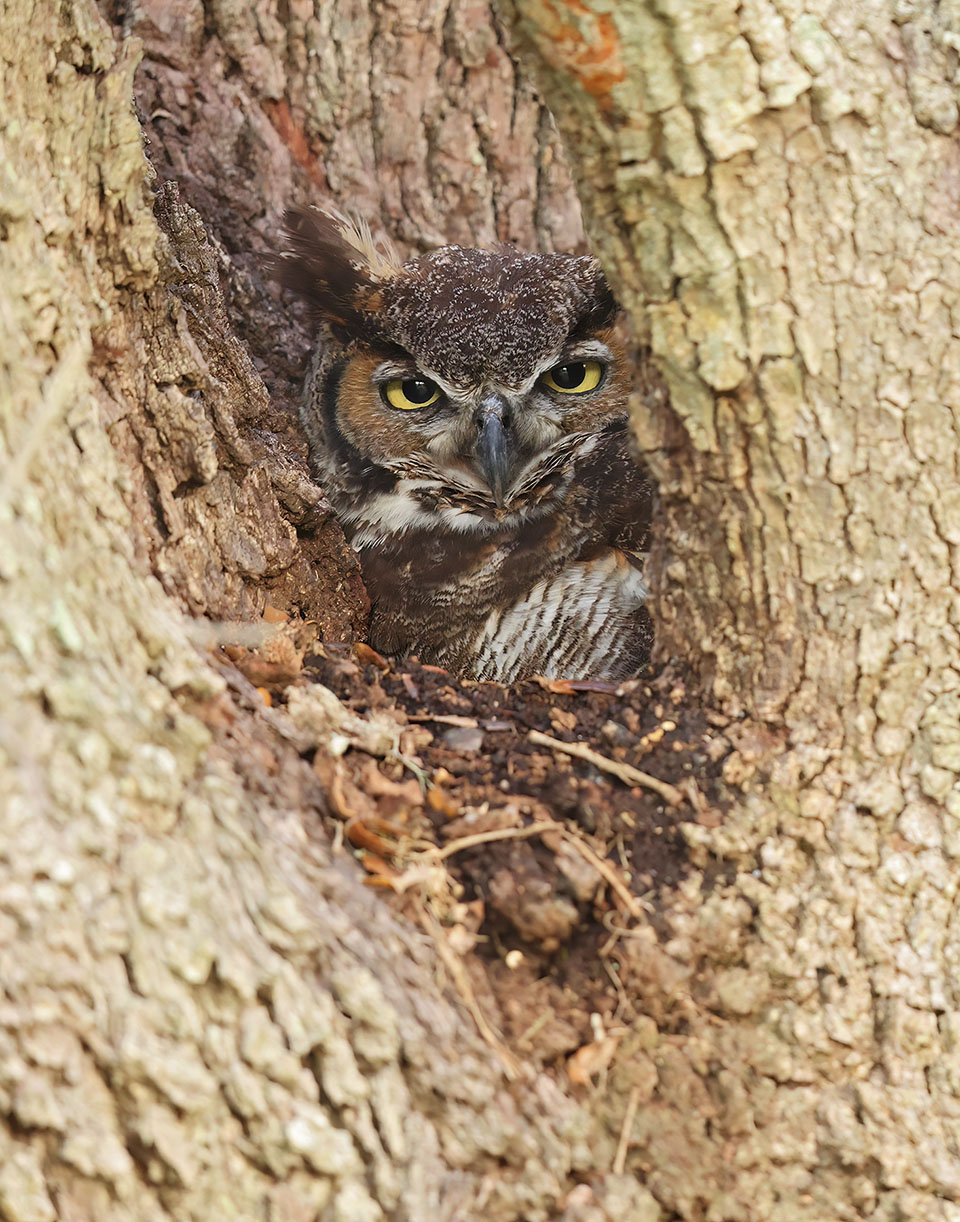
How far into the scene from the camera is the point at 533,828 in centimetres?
155

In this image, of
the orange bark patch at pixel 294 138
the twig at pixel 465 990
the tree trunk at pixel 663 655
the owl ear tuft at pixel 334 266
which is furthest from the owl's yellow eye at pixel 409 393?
the twig at pixel 465 990

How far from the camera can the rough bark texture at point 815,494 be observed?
58.2 inches

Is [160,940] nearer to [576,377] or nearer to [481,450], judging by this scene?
[481,450]

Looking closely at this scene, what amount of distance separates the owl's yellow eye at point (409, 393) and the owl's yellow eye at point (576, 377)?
0.32m

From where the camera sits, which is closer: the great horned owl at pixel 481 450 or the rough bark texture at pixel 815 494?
the rough bark texture at pixel 815 494

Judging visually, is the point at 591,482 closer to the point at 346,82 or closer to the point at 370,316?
the point at 370,316

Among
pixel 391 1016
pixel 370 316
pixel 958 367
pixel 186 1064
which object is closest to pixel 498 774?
pixel 391 1016

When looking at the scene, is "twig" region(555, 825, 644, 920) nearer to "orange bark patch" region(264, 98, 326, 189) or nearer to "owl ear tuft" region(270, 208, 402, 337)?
"owl ear tuft" region(270, 208, 402, 337)

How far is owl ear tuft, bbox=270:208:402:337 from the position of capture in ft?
9.41

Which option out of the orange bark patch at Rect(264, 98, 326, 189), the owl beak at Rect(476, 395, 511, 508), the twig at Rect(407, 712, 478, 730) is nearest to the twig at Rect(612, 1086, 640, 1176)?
the twig at Rect(407, 712, 478, 730)

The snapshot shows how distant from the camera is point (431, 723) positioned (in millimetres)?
1901

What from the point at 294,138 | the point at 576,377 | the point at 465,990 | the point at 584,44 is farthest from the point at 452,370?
the point at 465,990

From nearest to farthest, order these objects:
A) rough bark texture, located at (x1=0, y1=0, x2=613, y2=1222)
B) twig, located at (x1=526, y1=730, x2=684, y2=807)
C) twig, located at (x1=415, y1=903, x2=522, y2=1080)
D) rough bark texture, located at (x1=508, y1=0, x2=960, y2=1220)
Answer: rough bark texture, located at (x1=0, y1=0, x2=613, y2=1222)
twig, located at (x1=415, y1=903, x2=522, y2=1080)
rough bark texture, located at (x1=508, y1=0, x2=960, y2=1220)
twig, located at (x1=526, y1=730, x2=684, y2=807)

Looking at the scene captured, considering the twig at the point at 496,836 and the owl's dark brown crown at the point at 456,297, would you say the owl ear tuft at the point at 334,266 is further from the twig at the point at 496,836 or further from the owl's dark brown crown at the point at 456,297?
the twig at the point at 496,836
